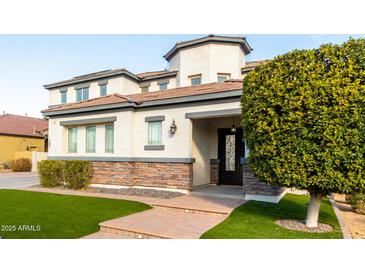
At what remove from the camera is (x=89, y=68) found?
21.9 meters

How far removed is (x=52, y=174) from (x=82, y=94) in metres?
11.9

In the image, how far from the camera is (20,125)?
27109 millimetres

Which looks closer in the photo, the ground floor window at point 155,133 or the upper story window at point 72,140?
the ground floor window at point 155,133

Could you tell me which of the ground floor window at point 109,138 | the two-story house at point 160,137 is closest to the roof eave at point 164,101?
the two-story house at point 160,137

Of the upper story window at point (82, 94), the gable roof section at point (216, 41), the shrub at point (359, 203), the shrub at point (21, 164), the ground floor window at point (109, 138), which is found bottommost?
the shrub at point (359, 203)

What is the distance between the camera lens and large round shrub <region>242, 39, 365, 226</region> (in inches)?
201

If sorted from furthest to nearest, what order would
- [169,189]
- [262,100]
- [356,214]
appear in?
[169,189] → [356,214] → [262,100]

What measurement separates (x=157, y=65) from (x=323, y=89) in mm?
18473

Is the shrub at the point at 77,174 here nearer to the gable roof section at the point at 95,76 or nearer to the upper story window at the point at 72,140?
the upper story window at the point at 72,140

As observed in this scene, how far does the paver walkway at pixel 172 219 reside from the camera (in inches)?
215

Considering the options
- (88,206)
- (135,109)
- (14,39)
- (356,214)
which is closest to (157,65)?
(135,109)

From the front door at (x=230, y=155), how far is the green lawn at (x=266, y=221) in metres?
3.01

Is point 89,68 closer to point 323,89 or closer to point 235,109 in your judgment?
point 235,109

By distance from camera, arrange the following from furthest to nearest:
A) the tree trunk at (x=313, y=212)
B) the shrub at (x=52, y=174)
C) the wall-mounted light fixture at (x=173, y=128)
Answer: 1. the shrub at (x=52, y=174)
2. the wall-mounted light fixture at (x=173, y=128)
3. the tree trunk at (x=313, y=212)
